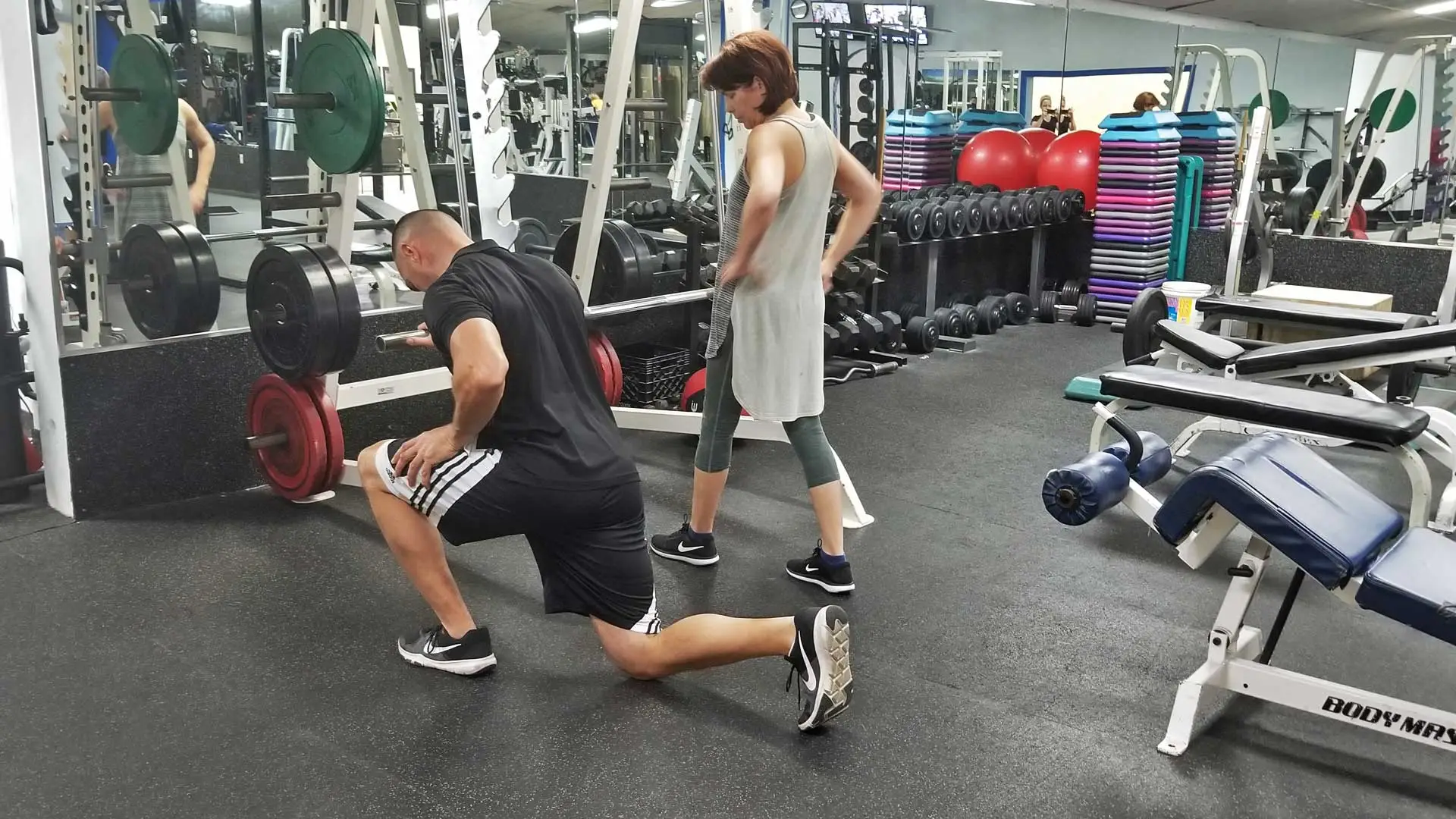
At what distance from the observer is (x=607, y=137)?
10.9 feet

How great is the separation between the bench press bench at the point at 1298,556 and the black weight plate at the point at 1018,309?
14.6ft

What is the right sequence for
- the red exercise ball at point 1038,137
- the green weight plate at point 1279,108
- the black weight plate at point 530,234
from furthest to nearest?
the green weight plate at point 1279,108, the red exercise ball at point 1038,137, the black weight plate at point 530,234

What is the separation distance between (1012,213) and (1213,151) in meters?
1.44

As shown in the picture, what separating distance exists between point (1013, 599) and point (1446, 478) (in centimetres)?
206

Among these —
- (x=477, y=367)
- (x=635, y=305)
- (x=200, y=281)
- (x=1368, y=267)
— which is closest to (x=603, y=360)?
(x=635, y=305)

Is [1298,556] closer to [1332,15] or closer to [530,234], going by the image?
[530,234]

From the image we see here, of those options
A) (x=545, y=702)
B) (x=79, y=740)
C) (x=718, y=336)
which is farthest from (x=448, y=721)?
(x=718, y=336)

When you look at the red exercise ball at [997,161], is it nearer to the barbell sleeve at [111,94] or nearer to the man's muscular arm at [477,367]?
the barbell sleeve at [111,94]

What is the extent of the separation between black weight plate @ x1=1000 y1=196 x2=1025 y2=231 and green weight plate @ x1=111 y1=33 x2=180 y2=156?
4550 millimetres

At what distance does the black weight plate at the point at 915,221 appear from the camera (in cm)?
590

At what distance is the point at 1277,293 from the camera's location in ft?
15.9

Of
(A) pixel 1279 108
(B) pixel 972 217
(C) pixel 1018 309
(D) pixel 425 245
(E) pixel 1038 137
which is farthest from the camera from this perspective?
(A) pixel 1279 108

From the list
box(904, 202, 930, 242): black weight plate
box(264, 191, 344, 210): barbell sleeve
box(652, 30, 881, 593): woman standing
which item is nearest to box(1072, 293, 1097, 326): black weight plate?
box(904, 202, 930, 242): black weight plate

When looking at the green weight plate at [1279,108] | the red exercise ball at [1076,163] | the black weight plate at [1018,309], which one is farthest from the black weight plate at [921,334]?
the green weight plate at [1279,108]
